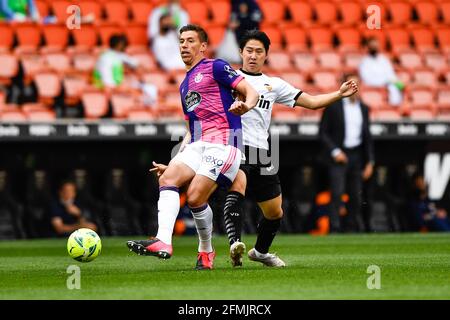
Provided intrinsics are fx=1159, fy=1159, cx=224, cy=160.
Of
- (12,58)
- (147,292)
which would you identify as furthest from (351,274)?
(12,58)

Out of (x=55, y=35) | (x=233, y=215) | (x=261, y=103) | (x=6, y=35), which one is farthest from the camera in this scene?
A: (x=55, y=35)

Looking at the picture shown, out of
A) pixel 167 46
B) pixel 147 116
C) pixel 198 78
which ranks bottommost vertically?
pixel 147 116

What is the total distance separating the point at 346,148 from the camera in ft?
54.2

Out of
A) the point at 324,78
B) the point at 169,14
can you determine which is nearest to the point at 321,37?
the point at 324,78

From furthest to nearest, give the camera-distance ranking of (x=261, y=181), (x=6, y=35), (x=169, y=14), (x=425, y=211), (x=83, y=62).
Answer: (x=169, y=14) < (x=6, y=35) < (x=83, y=62) < (x=425, y=211) < (x=261, y=181)

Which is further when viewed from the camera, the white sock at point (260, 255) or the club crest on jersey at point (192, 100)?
the white sock at point (260, 255)

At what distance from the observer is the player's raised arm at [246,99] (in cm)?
901

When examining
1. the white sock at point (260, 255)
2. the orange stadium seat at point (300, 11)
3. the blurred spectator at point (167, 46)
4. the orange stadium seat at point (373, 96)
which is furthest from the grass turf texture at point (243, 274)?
the orange stadium seat at point (300, 11)

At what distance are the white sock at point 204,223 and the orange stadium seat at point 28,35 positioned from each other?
9.01 m

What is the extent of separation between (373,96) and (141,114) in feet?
13.6

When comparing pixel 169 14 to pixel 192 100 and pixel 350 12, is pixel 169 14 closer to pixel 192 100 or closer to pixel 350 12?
pixel 350 12

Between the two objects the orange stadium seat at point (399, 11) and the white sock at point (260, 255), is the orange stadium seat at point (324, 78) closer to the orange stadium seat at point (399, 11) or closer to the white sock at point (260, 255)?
the orange stadium seat at point (399, 11)
